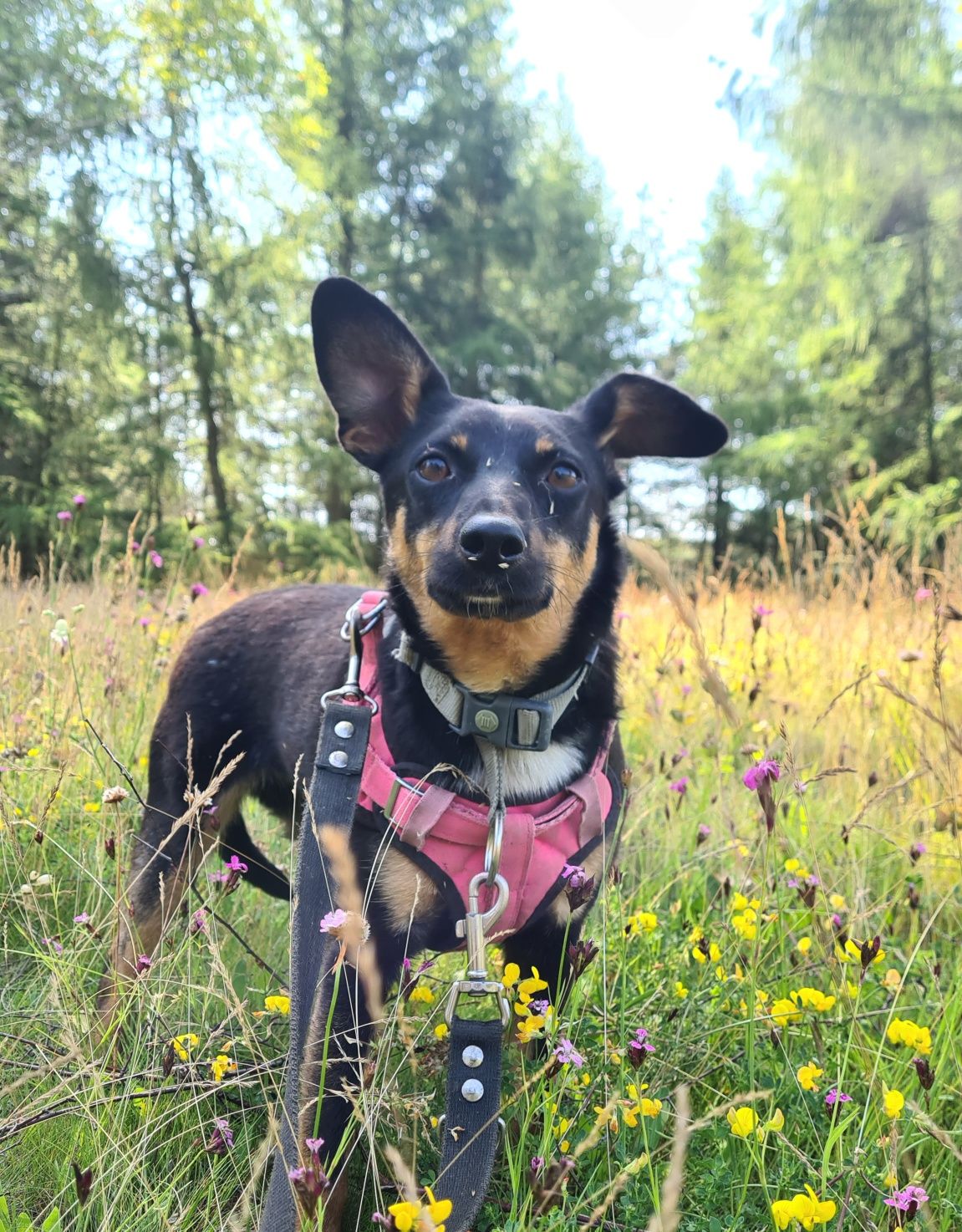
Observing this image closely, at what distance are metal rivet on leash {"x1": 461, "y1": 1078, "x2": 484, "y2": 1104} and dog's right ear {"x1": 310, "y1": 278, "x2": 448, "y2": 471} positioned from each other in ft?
5.95

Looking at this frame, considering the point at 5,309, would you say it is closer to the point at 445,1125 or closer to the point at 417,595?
the point at 417,595

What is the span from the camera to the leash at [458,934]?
1.17 m

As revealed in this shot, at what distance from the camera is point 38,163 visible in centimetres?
1108

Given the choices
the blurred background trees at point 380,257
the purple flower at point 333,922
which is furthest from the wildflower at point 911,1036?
the blurred background trees at point 380,257

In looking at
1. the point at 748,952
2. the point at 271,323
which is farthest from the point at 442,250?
the point at 748,952

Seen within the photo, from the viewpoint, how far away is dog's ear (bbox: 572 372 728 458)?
2.37 m

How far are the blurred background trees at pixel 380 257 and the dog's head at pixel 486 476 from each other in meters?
5.54

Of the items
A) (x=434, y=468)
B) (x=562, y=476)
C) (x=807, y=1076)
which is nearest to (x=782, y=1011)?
(x=807, y=1076)

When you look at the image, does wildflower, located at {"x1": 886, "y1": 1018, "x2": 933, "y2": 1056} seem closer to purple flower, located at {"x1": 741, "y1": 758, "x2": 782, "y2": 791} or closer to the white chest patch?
purple flower, located at {"x1": 741, "y1": 758, "x2": 782, "y2": 791}

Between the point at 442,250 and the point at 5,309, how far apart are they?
9.34m

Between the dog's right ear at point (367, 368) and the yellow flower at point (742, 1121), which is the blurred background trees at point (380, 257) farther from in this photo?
the yellow flower at point (742, 1121)

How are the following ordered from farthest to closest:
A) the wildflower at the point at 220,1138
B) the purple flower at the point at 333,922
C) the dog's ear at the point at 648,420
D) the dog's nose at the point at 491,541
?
the dog's ear at the point at 648,420
the dog's nose at the point at 491,541
the wildflower at the point at 220,1138
the purple flower at the point at 333,922

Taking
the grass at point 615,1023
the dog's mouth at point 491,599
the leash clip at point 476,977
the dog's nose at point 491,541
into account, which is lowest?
the grass at point 615,1023

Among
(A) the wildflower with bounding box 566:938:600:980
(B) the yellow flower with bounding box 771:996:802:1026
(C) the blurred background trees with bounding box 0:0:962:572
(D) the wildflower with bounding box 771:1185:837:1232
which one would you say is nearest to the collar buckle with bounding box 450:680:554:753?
(A) the wildflower with bounding box 566:938:600:980
